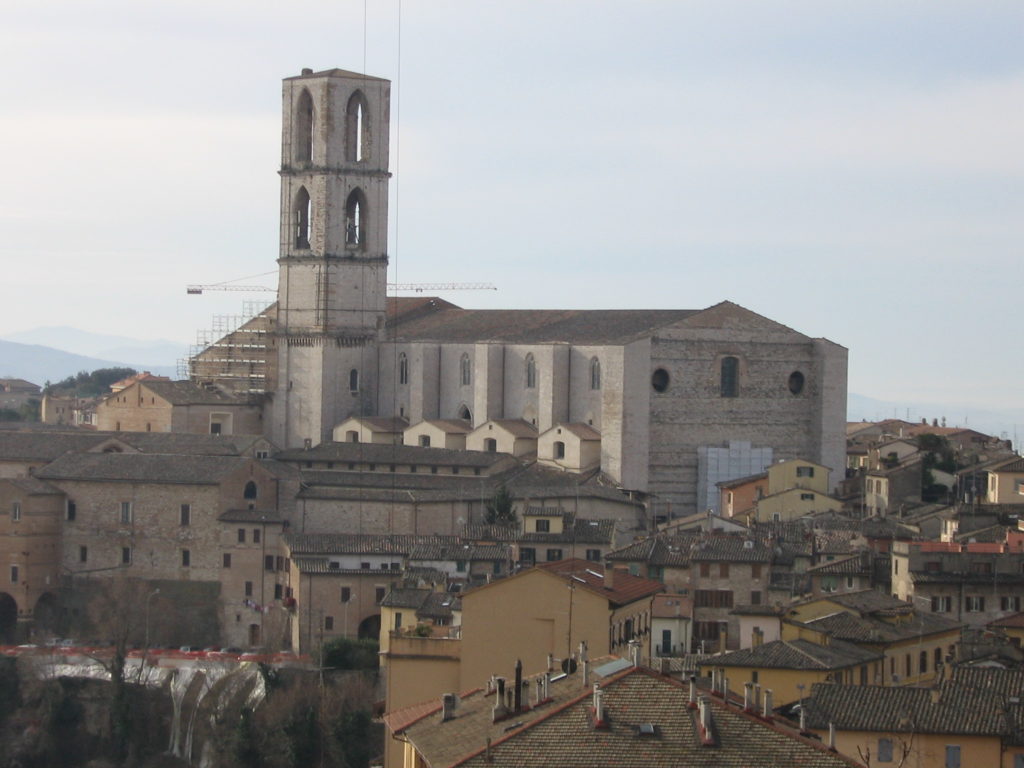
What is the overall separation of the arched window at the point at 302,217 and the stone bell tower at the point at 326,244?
0.03 metres

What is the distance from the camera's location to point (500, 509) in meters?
54.5

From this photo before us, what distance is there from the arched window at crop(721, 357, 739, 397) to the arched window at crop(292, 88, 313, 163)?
13.1 meters

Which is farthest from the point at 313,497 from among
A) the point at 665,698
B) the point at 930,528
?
the point at 665,698

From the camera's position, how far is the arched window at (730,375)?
204 feet

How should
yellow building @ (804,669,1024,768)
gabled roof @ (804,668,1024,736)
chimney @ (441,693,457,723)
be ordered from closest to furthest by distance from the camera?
1. chimney @ (441,693,457,723)
2. yellow building @ (804,669,1024,768)
3. gabled roof @ (804,668,1024,736)

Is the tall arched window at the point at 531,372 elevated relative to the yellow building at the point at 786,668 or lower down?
elevated

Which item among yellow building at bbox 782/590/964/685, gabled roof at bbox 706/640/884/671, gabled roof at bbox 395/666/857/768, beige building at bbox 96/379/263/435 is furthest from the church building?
gabled roof at bbox 395/666/857/768

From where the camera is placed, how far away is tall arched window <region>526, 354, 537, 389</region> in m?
64.4

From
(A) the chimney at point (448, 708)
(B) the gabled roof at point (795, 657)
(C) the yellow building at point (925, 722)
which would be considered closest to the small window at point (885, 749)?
(C) the yellow building at point (925, 722)

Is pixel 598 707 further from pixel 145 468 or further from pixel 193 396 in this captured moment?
pixel 193 396

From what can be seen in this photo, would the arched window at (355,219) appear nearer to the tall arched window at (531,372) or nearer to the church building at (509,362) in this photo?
the church building at (509,362)

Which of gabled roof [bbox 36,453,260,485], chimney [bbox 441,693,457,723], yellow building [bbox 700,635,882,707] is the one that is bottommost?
yellow building [bbox 700,635,882,707]

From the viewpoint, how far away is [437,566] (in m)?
48.9

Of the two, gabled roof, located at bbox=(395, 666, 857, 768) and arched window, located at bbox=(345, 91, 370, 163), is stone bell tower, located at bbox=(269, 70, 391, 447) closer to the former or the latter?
arched window, located at bbox=(345, 91, 370, 163)
